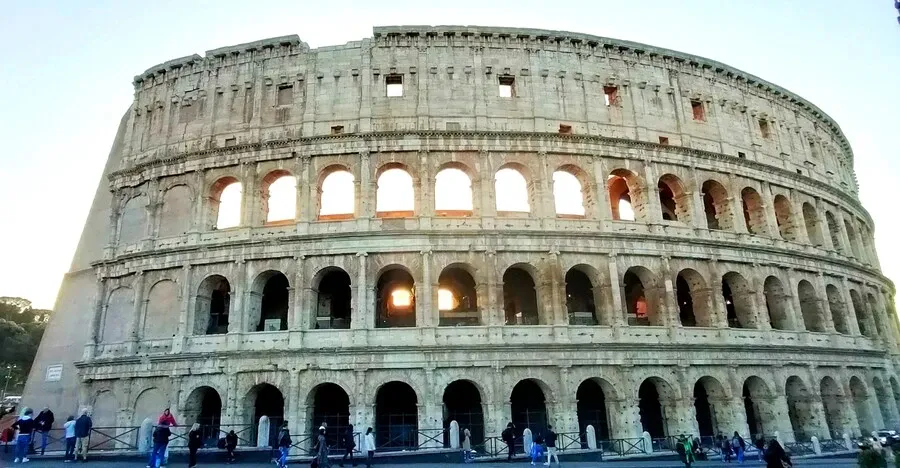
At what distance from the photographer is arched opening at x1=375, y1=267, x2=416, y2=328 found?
24156 millimetres

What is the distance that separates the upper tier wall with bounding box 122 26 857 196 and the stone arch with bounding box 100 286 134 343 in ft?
22.1

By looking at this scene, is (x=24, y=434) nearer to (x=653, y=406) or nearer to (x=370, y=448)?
(x=370, y=448)

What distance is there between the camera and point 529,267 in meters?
23.2

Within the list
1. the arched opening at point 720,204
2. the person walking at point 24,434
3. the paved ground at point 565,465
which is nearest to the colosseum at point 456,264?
the arched opening at point 720,204

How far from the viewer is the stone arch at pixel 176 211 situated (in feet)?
81.8

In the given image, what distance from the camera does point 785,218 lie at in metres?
29.5

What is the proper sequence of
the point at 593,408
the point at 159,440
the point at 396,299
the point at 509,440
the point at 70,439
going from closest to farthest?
the point at 159,440 < the point at 70,439 < the point at 509,440 < the point at 593,408 < the point at 396,299

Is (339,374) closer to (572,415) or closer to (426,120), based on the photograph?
(572,415)

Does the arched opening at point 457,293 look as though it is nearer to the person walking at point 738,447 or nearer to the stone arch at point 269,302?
the stone arch at point 269,302

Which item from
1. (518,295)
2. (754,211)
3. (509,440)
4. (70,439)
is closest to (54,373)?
(70,439)

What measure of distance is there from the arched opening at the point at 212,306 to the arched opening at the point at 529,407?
13.2 m

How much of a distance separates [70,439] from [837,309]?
1407 inches

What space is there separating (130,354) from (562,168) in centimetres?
2094

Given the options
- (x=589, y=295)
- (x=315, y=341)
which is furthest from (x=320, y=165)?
(x=589, y=295)
